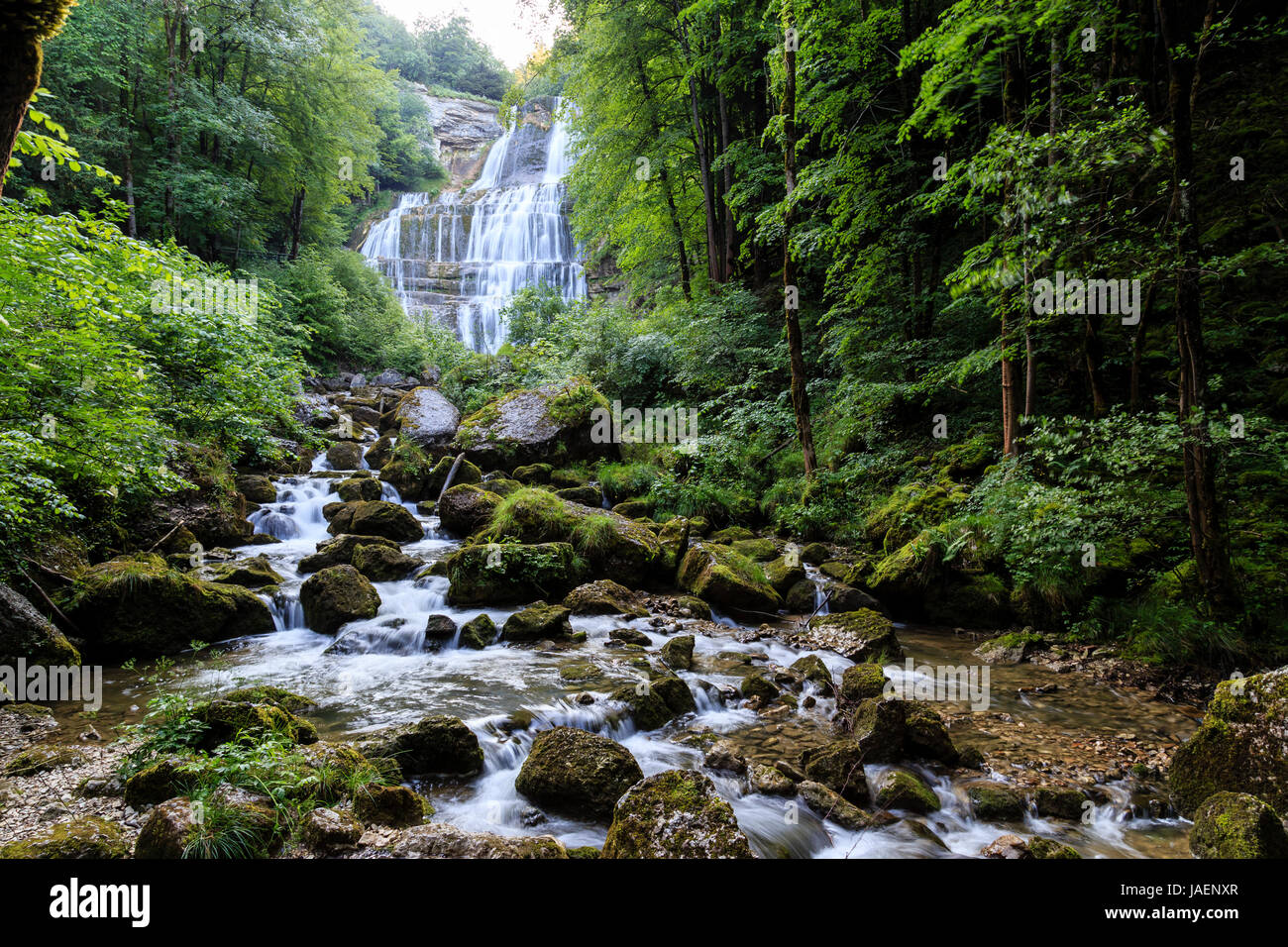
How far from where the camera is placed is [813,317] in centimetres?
1481

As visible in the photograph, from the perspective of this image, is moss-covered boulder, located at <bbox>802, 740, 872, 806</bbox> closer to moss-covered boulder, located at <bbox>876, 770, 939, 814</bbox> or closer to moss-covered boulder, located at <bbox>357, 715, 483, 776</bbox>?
moss-covered boulder, located at <bbox>876, 770, 939, 814</bbox>

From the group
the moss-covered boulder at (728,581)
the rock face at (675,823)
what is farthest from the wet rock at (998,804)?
the moss-covered boulder at (728,581)

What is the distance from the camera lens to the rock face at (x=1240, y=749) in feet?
11.3

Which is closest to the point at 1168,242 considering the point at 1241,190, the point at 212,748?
the point at 1241,190

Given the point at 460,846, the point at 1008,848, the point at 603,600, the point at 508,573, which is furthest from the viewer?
the point at 508,573

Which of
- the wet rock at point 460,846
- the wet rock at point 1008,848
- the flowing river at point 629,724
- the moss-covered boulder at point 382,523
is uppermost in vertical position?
the moss-covered boulder at point 382,523

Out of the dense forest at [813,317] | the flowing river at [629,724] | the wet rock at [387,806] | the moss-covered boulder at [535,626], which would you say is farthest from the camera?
the moss-covered boulder at [535,626]

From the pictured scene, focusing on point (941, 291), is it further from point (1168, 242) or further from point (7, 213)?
point (7, 213)

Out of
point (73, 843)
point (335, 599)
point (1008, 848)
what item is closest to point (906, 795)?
point (1008, 848)

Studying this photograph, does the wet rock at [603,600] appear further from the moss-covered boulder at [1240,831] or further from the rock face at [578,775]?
the moss-covered boulder at [1240,831]

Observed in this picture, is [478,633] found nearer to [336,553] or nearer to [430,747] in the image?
[430,747]

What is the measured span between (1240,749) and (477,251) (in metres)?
39.6

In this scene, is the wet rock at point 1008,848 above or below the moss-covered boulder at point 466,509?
below

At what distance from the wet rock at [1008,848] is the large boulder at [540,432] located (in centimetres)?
1212
